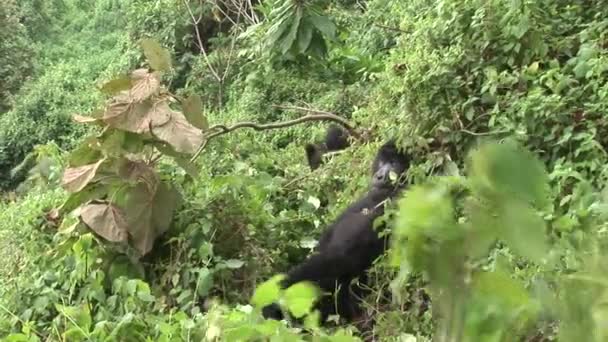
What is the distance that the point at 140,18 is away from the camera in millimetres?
9492

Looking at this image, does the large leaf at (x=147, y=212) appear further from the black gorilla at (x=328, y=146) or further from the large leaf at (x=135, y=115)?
the black gorilla at (x=328, y=146)

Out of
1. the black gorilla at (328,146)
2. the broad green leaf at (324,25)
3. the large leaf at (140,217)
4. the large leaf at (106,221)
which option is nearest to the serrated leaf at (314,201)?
the black gorilla at (328,146)

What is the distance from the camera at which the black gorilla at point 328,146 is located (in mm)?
4246

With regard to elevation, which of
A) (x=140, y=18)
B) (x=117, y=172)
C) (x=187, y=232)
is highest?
(x=117, y=172)

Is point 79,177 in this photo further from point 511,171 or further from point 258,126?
point 511,171

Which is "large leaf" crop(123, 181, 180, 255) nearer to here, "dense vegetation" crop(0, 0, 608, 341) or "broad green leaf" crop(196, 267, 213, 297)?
"dense vegetation" crop(0, 0, 608, 341)

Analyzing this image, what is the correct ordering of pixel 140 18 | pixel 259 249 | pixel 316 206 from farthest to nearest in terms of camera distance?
pixel 140 18 → pixel 316 206 → pixel 259 249

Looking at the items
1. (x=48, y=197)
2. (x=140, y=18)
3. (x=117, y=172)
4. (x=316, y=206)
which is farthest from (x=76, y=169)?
(x=140, y=18)

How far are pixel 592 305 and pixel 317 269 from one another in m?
2.52

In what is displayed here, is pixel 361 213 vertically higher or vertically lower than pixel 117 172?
lower

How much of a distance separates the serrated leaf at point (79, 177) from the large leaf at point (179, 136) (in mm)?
250

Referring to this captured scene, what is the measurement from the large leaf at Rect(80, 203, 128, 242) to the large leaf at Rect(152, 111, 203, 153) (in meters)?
0.31

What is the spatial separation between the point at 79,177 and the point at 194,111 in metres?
0.48

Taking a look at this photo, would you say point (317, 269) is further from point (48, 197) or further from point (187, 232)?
point (48, 197)
